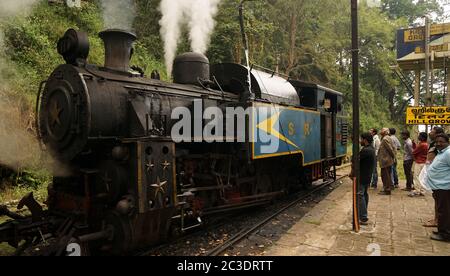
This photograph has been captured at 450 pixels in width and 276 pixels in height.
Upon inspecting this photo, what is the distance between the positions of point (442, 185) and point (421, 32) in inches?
505

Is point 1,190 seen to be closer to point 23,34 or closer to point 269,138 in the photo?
point 23,34

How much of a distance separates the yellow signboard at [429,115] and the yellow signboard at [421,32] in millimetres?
7373

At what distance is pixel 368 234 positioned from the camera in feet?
19.3

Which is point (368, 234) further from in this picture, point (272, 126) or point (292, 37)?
point (292, 37)

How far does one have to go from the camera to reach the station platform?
5133mm

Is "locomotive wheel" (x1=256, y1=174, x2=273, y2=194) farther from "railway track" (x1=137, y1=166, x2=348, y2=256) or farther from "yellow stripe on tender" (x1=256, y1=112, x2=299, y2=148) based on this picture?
"yellow stripe on tender" (x1=256, y1=112, x2=299, y2=148)

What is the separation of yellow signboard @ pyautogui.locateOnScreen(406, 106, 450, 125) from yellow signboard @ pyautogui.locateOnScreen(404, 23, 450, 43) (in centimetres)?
737

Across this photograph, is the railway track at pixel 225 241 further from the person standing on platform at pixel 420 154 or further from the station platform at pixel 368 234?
the person standing on platform at pixel 420 154

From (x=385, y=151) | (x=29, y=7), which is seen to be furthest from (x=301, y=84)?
(x=29, y=7)

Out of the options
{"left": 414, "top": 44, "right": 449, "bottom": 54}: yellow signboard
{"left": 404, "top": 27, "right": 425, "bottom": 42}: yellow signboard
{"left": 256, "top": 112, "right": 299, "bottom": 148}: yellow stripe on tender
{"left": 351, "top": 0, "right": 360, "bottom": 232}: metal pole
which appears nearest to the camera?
{"left": 351, "top": 0, "right": 360, "bottom": 232}: metal pole

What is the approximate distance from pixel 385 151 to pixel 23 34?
10669 millimetres

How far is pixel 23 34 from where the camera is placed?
10.1m

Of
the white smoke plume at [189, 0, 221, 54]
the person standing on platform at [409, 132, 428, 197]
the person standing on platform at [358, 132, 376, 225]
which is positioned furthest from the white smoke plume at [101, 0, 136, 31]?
the person standing on platform at [409, 132, 428, 197]

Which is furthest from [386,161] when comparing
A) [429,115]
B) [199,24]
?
[199,24]
